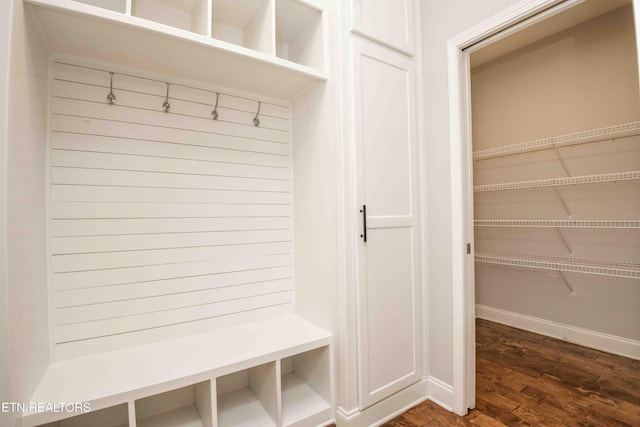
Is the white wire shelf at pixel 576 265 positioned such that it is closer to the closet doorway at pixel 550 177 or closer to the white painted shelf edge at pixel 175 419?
the closet doorway at pixel 550 177

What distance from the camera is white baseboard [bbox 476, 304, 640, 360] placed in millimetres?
2449

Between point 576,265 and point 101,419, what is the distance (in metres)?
3.31

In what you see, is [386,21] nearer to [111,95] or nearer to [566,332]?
[111,95]

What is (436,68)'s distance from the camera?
1872 millimetres

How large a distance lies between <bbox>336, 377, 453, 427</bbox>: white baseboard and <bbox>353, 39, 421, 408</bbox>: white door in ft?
0.17

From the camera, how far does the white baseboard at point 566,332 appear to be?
2.45 meters

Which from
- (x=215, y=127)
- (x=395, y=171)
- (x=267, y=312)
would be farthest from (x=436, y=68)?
(x=267, y=312)

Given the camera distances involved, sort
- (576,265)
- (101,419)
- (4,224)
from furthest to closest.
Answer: (576,265) < (101,419) < (4,224)

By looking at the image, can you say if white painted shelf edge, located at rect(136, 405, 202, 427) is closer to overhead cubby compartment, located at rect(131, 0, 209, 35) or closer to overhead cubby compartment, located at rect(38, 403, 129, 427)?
overhead cubby compartment, located at rect(38, 403, 129, 427)

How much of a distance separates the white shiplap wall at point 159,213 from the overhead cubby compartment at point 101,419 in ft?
0.98

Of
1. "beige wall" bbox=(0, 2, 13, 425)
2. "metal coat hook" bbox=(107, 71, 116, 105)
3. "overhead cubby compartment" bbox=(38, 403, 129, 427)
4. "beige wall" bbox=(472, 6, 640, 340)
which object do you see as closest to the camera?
"beige wall" bbox=(0, 2, 13, 425)

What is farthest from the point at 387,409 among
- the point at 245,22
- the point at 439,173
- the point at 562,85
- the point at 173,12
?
the point at 562,85

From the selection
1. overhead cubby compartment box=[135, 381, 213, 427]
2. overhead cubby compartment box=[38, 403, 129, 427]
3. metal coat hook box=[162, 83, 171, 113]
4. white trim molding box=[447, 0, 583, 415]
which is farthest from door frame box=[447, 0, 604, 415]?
overhead cubby compartment box=[38, 403, 129, 427]

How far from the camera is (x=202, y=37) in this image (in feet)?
4.38
